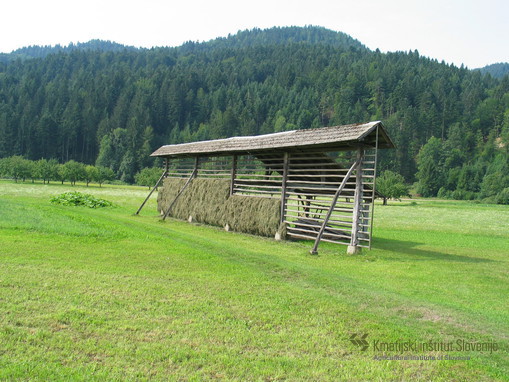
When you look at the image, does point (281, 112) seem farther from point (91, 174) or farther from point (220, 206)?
point (220, 206)

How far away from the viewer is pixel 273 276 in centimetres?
999

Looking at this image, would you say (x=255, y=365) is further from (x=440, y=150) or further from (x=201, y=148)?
(x=440, y=150)

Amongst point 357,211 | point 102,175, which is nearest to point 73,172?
point 102,175

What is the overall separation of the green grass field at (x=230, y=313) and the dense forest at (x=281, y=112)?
313 ft

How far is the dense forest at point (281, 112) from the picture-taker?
116 metres

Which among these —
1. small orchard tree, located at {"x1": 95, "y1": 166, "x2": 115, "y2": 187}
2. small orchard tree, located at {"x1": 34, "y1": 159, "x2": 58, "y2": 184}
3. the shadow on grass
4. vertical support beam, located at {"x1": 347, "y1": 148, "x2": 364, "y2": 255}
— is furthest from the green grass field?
small orchard tree, located at {"x1": 95, "y1": 166, "x2": 115, "y2": 187}

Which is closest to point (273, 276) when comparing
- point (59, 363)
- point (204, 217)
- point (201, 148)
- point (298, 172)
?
point (59, 363)

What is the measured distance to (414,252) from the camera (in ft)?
52.7

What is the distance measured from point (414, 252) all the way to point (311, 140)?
6381mm

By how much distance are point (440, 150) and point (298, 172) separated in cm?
10986

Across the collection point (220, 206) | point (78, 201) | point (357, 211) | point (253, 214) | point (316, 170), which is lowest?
point (78, 201)

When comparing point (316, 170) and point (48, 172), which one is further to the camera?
point (48, 172)

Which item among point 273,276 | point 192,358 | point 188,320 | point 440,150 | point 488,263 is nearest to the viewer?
point 192,358

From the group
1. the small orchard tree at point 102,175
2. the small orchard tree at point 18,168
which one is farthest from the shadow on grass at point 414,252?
the small orchard tree at point 18,168
